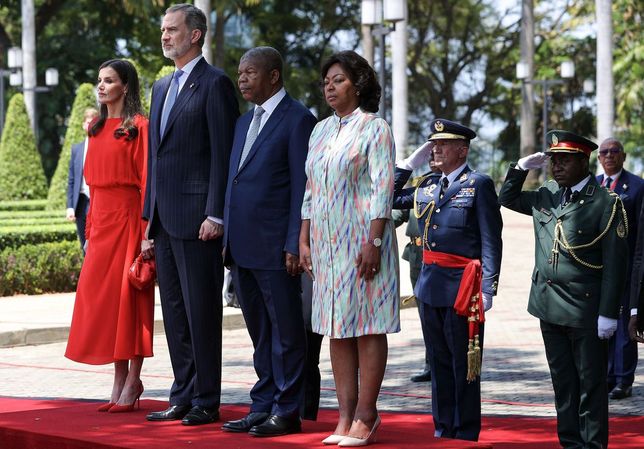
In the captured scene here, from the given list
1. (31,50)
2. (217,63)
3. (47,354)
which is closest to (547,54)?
(217,63)

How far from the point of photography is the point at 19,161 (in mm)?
31984

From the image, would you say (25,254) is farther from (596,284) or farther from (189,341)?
(596,284)

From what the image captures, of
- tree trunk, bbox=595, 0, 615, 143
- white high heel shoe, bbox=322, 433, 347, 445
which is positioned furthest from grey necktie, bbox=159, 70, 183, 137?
tree trunk, bbox=595, 0, 615, 143

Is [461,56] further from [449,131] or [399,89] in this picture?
[449,131]

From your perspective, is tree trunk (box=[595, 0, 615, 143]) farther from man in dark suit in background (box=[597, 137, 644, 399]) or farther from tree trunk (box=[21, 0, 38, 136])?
tree trunk (box=[21, 0, 38, 136])

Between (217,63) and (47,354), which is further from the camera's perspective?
(217,63)

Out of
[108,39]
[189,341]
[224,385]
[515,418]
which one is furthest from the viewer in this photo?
[108,39]

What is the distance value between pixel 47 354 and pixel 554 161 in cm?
679

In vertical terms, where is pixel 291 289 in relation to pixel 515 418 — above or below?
above

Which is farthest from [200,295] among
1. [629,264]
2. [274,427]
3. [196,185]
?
[629,264]

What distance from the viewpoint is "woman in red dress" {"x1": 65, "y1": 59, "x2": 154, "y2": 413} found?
760cm

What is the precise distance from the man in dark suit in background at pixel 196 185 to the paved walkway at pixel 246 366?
2.24 m

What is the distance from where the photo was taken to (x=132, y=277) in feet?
24.8

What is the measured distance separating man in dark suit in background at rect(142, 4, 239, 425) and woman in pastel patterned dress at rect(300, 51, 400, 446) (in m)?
0.78
